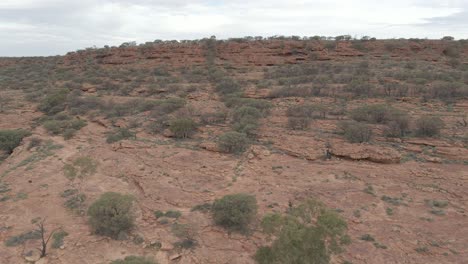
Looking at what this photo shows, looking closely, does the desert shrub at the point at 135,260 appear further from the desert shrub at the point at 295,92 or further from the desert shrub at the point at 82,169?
the desert shrub at the point at 295,92

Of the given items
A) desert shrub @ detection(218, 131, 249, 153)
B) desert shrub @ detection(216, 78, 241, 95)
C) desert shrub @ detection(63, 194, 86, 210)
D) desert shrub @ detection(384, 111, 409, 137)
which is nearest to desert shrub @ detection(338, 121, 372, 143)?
desert shrub @ detection(384, 111, 409, 137)

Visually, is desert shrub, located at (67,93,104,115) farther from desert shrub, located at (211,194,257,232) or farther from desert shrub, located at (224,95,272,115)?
desert shrub, located at (211,194,257,232)

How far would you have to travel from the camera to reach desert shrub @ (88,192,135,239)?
9.07 metres

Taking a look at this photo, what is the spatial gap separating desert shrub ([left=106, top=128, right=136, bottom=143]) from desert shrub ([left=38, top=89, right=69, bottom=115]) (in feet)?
28.8

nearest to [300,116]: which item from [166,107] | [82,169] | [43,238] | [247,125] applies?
[247,125]

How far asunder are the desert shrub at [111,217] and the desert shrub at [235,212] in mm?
2376

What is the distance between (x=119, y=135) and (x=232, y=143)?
612 cm

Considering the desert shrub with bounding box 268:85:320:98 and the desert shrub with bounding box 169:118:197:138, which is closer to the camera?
the desert shrub with bounding box 169:118:197:138

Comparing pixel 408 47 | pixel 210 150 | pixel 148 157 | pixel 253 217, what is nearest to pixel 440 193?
pixel 253 217

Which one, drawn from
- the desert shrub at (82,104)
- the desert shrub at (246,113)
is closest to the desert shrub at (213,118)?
the desert shrub at (246,113)

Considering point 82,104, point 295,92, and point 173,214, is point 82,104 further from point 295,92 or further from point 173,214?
point 173,214

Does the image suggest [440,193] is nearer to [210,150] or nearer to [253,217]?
[253,217]

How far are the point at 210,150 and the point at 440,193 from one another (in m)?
8.56

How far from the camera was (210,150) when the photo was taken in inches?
586
